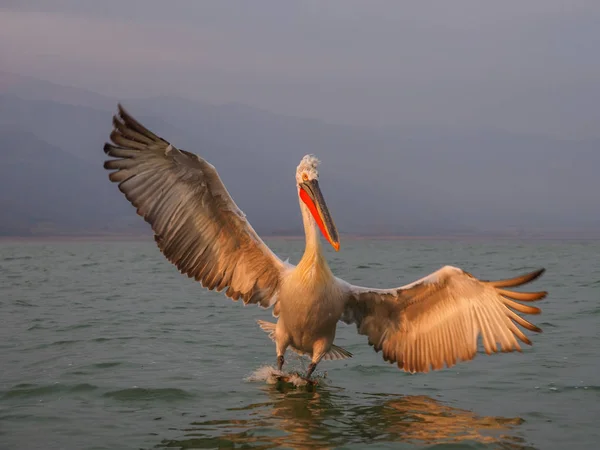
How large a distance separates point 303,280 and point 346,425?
65.2 inches

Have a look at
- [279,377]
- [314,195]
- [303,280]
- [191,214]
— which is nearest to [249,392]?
[279,377]

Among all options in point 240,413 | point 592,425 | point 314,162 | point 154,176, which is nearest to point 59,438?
point 240,413

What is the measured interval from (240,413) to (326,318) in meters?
1.46

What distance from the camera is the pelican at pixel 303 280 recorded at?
812 centimetres

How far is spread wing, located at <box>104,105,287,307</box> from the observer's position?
8.22m

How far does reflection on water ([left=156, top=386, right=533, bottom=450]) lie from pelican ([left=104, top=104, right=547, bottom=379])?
70 cm

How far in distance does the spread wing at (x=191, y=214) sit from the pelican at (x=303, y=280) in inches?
0.4

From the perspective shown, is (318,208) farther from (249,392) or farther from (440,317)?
(249,392)

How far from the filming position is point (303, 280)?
8445 mm

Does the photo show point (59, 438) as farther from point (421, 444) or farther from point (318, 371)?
point (318, 371)

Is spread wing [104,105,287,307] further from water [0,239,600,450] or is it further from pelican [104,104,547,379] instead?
water [0,239,600,450]

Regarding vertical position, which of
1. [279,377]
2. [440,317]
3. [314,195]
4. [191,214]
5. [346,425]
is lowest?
[346,425]

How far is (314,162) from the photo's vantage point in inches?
334

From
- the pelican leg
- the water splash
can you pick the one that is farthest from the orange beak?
the water splash
